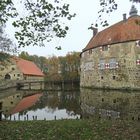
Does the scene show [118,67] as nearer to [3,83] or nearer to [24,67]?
[3,83]

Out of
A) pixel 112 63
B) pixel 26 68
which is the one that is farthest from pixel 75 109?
pixel 26 68

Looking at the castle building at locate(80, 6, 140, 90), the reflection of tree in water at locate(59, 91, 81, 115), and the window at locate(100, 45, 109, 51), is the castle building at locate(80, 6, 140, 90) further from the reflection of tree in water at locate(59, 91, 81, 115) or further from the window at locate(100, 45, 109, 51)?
the reflection of tree in water at locate(59, 91, 81, 115)

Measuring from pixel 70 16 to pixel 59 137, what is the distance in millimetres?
2816

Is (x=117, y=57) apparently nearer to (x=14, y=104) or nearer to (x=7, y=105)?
(x=14, y=104)

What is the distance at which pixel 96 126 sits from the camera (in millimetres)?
8672

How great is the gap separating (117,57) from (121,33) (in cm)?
275

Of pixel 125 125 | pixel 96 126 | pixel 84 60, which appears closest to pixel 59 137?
pixel 96 126

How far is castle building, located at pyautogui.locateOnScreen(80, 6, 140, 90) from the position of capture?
104 ft

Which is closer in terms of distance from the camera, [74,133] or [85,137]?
[85,137]

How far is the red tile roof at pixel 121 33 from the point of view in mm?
32838

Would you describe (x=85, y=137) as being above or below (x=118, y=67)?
below

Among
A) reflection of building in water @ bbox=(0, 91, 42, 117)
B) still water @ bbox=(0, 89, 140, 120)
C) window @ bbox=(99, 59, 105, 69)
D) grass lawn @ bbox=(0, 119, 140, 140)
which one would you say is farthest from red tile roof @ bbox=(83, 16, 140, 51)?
grass lawn @ bbox=(0, 119, 140, 140)

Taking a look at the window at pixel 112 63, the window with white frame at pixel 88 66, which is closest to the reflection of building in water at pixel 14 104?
the window at pixel 112 63

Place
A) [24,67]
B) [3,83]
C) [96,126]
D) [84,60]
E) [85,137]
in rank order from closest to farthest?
[85,137] → [96,126] → [3,83] → [84,60] → [24,67]
